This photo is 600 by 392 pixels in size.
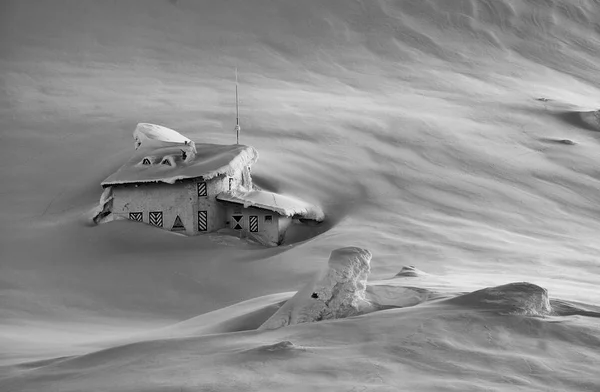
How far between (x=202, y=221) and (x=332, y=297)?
1163 cm

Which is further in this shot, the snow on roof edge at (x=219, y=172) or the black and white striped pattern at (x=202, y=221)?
the black and white striped pattern at (x=202, y=221)

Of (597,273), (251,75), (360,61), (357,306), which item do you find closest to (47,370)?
(357,306)

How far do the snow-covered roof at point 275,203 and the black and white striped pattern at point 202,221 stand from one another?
0.43m

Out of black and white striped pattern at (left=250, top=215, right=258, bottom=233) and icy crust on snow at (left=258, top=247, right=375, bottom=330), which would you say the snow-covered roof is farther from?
icy crust on snow at (left=258, top=247, right=375, bottom=330)

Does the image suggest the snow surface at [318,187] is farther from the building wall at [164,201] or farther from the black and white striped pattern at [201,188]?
the black and white striped pattern at [201,188]

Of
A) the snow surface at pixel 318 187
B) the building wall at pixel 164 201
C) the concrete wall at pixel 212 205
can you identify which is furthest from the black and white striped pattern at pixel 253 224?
the building wall at pixel 164 201

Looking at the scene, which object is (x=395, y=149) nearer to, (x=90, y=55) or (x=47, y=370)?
(x=90, y=55)

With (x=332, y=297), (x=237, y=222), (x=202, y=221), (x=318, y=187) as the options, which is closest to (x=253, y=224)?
(x=237, y=222)

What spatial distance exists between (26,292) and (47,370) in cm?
937

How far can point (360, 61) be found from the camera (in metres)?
43.1

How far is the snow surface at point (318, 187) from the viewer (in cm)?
1134

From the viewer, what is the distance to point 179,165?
79.8 feet

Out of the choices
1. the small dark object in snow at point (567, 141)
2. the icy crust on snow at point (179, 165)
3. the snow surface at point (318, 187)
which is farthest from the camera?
the small dark object in snow at point (567, 141)

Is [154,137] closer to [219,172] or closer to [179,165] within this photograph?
[179,165]
